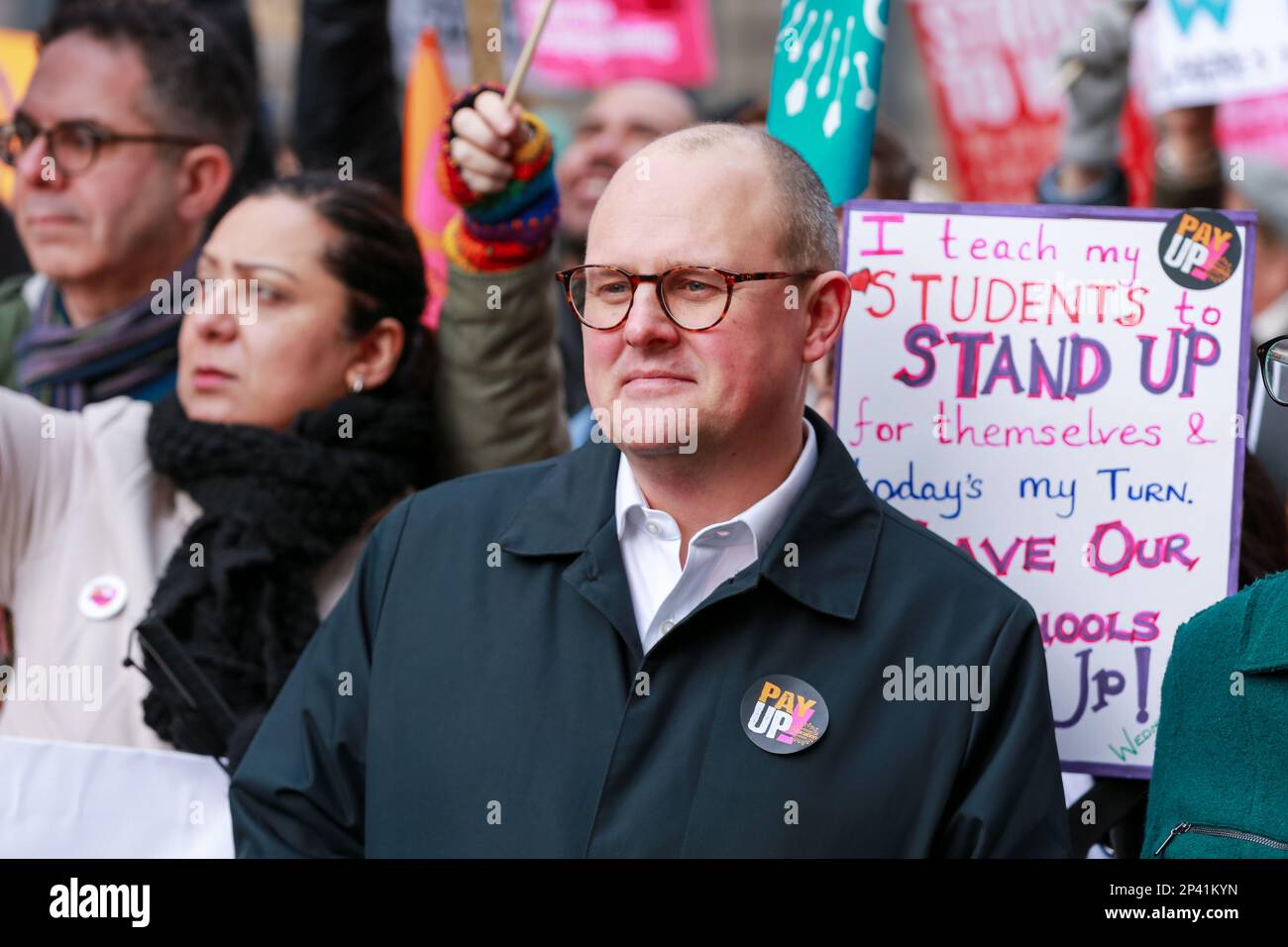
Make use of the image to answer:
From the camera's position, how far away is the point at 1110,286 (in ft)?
10.0

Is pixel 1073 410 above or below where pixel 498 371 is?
below

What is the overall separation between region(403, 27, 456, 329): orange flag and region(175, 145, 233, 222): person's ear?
0.59 m

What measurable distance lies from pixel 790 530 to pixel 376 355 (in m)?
1.44

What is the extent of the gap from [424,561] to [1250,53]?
12.2 feet

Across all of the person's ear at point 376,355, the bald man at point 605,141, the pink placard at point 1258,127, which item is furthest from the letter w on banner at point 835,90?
the pink placard at point 1258,127

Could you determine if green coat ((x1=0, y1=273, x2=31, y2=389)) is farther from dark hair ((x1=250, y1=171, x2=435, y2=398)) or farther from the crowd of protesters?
dark hair ((x1=250, y1=171, x2=435, y2=398))

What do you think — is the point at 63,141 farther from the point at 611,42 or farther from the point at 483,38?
the point at 611,42

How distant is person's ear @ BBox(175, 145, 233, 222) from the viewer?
4020 mm

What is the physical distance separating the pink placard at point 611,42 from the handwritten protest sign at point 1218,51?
1794mm

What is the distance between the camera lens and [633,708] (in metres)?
2.34

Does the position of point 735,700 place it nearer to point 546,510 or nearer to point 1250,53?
point 546,510

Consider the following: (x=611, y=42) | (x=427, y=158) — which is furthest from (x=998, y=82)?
(x=427, y=158)

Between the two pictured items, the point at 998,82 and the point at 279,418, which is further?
the point at 998,82
